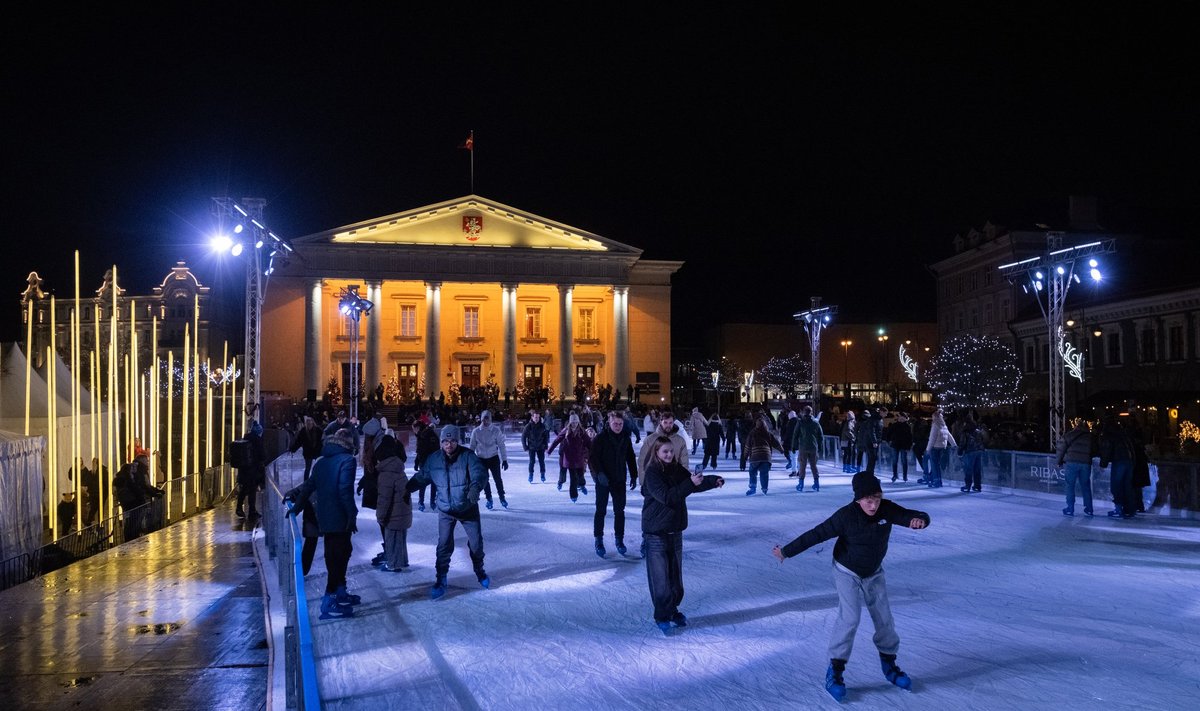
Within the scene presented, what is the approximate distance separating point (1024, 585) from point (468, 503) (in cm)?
562

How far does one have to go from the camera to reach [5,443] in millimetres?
13016

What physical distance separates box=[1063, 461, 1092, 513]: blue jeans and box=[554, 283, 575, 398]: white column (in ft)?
144

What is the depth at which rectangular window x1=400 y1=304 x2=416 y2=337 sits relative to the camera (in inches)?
2388

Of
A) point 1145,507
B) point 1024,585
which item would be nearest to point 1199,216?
point 1145,507

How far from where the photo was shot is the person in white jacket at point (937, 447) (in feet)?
65.0

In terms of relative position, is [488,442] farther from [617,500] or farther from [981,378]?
[981,378]

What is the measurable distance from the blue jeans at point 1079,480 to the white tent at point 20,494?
49.5 feet

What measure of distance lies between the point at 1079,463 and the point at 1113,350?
31594 mm

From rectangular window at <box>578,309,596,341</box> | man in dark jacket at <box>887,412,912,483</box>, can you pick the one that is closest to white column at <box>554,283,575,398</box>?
rectangular window at <box>578,309,596,341</box>

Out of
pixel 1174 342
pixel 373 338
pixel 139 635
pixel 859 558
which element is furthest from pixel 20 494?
pixel 373 338

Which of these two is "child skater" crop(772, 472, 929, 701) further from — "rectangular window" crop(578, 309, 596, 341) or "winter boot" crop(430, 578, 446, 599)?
"rectangular window" crop(578, 309, 596, 341)

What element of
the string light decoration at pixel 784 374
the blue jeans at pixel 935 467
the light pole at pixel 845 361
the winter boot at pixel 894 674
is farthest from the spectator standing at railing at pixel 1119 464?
the light pole at pixel 845 361

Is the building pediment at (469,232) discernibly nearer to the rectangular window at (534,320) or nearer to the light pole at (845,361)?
the rectangular window at (534,320)

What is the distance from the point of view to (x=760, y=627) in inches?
312
